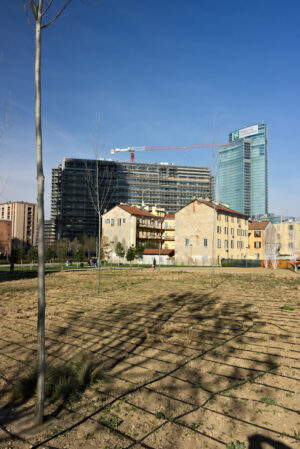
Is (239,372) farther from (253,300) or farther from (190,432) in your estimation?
(253,300)

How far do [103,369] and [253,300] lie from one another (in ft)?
34.9

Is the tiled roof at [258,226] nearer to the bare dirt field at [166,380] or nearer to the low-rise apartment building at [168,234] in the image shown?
the low-rise apartment building at [168,234]

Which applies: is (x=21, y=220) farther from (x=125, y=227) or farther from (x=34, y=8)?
(x=34, y=8)

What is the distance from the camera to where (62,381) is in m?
5.64

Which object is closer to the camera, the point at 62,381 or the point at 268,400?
the point at 268,400

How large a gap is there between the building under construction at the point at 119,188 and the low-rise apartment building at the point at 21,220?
918 cm

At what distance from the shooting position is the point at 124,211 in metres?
73.4

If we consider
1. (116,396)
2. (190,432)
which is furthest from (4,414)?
(190,432)

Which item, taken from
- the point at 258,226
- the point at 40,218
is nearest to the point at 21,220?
the point at 258,226

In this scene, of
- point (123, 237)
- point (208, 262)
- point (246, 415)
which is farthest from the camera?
point (123, 237)

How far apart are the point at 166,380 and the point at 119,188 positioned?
128 metres

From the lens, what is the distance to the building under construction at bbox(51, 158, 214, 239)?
12144 cm

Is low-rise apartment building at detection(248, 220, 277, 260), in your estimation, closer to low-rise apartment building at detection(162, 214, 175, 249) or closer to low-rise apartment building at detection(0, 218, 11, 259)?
low-rise apartment building at detection(162, 214, 175, 249)

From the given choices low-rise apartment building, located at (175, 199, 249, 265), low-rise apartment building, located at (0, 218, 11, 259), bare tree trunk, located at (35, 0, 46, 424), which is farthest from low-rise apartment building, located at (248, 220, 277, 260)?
bare tree trunk, located at (35, 0, 46, 424)
